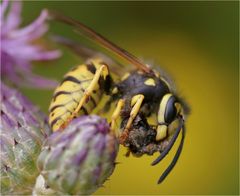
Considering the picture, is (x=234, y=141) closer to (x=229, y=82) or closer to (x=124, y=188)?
(x=229, y=82)

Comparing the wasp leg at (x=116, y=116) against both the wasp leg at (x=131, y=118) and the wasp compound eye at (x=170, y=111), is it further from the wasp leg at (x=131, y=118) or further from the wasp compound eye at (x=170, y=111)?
the wasp compound eye at (x=170, y=111)

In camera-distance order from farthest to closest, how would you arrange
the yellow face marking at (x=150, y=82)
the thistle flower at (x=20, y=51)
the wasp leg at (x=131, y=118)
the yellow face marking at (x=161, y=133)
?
1. the thistle flower at (x=20, y=51)
2. the yellow face marking at (x=150, y=82)
3. the yellow face marking at (x=161, y=133)
4. the wasp leg at (x=131, y=118)

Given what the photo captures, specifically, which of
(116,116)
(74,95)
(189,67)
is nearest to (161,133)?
(116,116)

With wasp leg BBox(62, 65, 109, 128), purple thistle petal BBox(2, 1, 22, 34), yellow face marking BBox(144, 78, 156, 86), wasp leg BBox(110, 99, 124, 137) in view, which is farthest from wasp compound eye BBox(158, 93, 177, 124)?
purple thistle petal BBox(2, 1, 22, 34)

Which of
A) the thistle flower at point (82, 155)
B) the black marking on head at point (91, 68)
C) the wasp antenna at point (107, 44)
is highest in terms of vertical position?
the wasp antenna at point (107, 44)

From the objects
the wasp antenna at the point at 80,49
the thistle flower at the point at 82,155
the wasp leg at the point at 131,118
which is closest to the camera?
the thistle flower at the point at 82,155

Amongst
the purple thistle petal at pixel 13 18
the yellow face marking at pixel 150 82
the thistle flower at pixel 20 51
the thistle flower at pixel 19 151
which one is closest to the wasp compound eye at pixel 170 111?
the yellow face marking at pixel 150 82

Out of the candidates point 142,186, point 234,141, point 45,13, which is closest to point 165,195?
point 142,186
